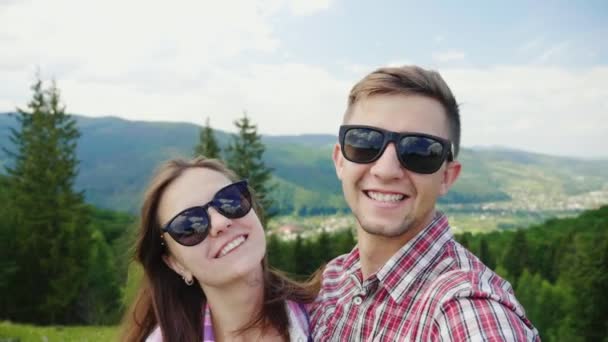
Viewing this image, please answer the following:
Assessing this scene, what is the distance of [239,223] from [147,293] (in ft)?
4.28

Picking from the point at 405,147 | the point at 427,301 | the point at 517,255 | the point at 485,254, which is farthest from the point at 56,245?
the point at 517,255

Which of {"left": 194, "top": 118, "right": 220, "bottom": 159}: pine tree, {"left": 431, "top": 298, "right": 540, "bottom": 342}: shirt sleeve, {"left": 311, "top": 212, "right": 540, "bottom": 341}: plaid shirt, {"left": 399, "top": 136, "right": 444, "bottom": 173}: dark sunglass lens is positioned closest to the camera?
{"left": 431, "top": 298, "right": 540, "bottom": 342}: shirt sleeve

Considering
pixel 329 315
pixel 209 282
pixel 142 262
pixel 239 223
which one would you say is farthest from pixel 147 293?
pixel 329 315

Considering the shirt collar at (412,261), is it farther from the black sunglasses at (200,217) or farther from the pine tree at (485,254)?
the pine tree at (485,254)

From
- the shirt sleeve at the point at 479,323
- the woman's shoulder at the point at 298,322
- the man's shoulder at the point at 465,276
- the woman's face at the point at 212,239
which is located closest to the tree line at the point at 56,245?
the woman's face at the point at 212,239

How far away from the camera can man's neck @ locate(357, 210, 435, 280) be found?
3739 millimetres

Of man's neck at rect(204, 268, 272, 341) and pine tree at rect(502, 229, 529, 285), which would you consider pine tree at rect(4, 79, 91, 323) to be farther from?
pine tree at rect(502, 229, 529, 285)

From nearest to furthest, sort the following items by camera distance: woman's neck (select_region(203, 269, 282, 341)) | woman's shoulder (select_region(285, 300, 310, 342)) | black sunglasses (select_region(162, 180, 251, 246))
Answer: woman's shoulder (select_region(285, 300, 310, 342))
black sunglasses (select_region(162, 180, 251, 246))
woman's neck (select_region(203, 269, 282, 341))

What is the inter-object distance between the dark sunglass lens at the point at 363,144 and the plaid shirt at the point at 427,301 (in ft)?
2.15

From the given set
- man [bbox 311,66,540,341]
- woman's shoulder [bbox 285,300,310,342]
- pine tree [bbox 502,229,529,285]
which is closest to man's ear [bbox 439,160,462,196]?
man [bbox 311,66,540,341]

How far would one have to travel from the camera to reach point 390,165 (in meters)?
3.68

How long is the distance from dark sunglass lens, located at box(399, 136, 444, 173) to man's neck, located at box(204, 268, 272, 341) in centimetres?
186

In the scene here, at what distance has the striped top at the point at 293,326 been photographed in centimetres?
Answer: 434

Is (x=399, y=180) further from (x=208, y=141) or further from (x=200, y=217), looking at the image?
(x=208, y=141)
